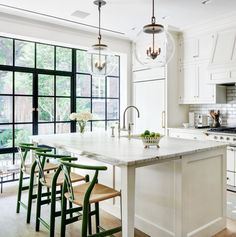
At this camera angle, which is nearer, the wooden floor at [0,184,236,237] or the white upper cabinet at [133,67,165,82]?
the wooden floor at [0,184,236,237]

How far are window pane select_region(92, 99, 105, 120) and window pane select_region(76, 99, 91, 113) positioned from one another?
14 centimetres

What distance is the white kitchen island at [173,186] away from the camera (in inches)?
84.5

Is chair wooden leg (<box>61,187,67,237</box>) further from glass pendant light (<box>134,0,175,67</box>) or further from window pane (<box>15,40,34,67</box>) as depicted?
window pane (<box>15,40,34,67</box>)

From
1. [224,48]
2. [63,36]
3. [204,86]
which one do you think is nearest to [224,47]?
[224,48]

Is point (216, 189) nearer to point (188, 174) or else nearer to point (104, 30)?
point (188, 174)

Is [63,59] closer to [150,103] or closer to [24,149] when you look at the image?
[150,103]

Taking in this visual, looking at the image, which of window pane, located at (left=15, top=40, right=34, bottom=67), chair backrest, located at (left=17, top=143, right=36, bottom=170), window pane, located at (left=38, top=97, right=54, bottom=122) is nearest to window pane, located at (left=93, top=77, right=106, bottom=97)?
window pane, located at (left=38, top=97, right=54, bottom=122)

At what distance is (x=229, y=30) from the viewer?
4426mm

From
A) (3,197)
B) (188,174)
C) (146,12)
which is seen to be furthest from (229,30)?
(3,197)

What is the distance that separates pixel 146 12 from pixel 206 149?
2.58 meters

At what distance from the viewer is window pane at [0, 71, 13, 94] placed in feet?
14.7

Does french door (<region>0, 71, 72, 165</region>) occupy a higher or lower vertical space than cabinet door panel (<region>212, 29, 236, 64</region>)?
lower

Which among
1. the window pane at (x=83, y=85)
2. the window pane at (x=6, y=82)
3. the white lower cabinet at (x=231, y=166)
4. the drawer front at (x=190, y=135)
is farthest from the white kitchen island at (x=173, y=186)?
the window pane at (x=83, y=85)

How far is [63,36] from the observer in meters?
4.83
